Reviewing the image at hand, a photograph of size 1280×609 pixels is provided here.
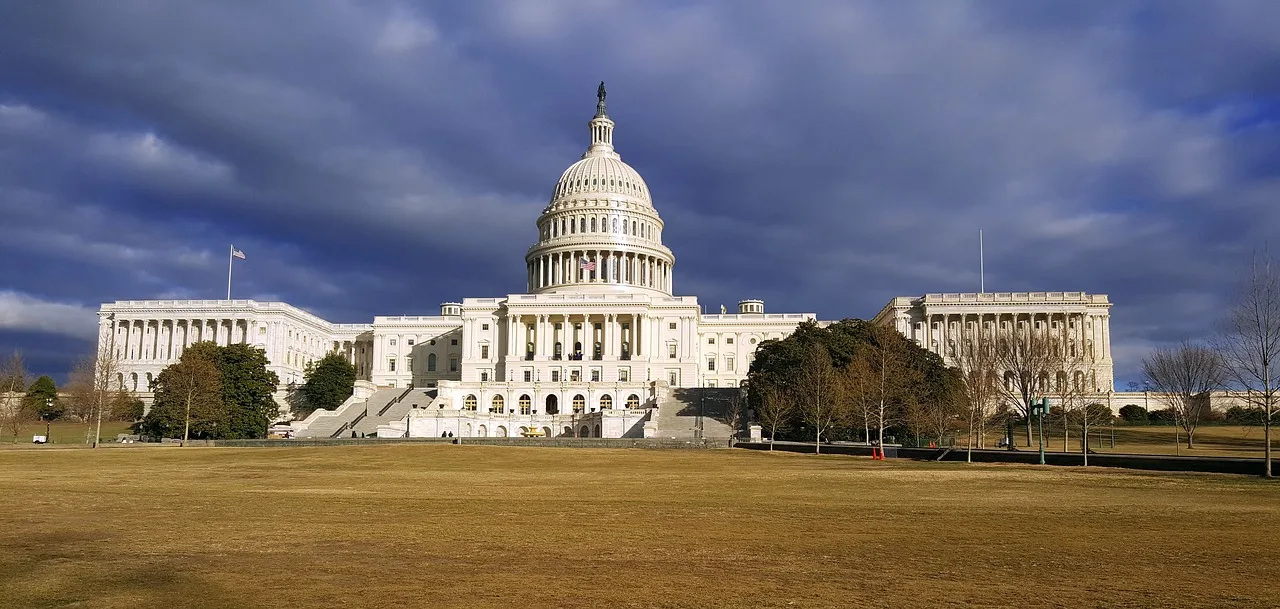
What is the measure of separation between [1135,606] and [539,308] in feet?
372

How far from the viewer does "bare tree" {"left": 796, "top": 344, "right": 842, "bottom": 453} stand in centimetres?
7012

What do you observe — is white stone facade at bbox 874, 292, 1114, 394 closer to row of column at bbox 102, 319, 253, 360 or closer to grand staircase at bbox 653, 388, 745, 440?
grand staircase at bbox 653, 388, 745, 440

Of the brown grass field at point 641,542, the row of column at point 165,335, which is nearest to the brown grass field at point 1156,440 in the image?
the brown grass field at point 641,542

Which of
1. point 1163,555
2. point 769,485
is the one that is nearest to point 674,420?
point 769,485

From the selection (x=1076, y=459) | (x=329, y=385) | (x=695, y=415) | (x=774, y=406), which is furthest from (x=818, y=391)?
(x=329, y=385)

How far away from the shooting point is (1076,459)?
151ft

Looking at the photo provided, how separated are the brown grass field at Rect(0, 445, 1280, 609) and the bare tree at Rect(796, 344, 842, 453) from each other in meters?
33.7

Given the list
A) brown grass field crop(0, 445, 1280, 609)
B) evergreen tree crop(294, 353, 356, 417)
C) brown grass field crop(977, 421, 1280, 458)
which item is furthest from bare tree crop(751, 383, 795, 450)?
evergreen tree crop(294, 353, 356, 417)

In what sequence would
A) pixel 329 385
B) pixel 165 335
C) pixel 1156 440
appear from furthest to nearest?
pixel 165 335 → pixel 329 385 → pixel 1156 440

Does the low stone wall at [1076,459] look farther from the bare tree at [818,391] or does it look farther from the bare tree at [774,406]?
the bare tree at [774,406]

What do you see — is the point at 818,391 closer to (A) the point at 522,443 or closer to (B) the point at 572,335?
Result: (A) the point at 522,443

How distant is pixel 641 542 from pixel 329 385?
10094 cm

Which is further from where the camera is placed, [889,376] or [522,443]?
[522,443]

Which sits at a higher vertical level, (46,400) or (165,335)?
(165,335)
